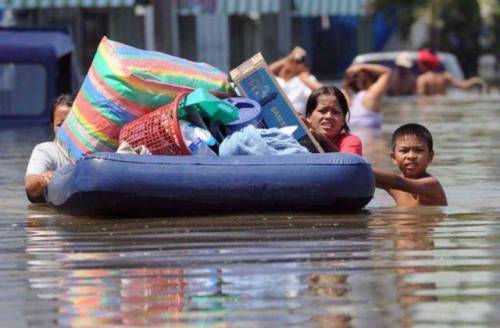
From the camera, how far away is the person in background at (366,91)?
19.4m

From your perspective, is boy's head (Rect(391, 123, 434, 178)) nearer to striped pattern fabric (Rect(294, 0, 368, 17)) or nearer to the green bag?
the green bag

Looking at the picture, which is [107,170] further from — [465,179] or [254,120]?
[465,179]

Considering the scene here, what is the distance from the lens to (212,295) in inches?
275

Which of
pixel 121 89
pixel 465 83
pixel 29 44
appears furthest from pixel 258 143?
pixel 465 83

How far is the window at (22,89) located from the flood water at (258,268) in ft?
25.2

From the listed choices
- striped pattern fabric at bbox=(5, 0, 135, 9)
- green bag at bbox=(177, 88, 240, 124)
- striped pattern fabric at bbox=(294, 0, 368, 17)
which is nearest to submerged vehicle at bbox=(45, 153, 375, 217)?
green bag at bbox=(177, 88, 240, 124)

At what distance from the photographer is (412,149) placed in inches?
408

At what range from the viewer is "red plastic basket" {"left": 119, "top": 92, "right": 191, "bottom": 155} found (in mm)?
9906

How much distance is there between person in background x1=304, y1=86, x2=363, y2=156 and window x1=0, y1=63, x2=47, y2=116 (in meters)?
8.59

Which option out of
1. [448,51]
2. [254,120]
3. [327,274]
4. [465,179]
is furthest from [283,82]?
[448,51]

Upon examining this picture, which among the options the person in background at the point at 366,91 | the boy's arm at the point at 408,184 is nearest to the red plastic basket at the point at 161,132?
the boy's arm at the point at 408,184

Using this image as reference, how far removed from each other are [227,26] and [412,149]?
3287 centimetres

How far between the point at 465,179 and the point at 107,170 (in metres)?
4.03

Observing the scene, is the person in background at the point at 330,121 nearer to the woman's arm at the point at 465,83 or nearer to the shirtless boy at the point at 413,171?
the shirtless boy at the point at 413,171
